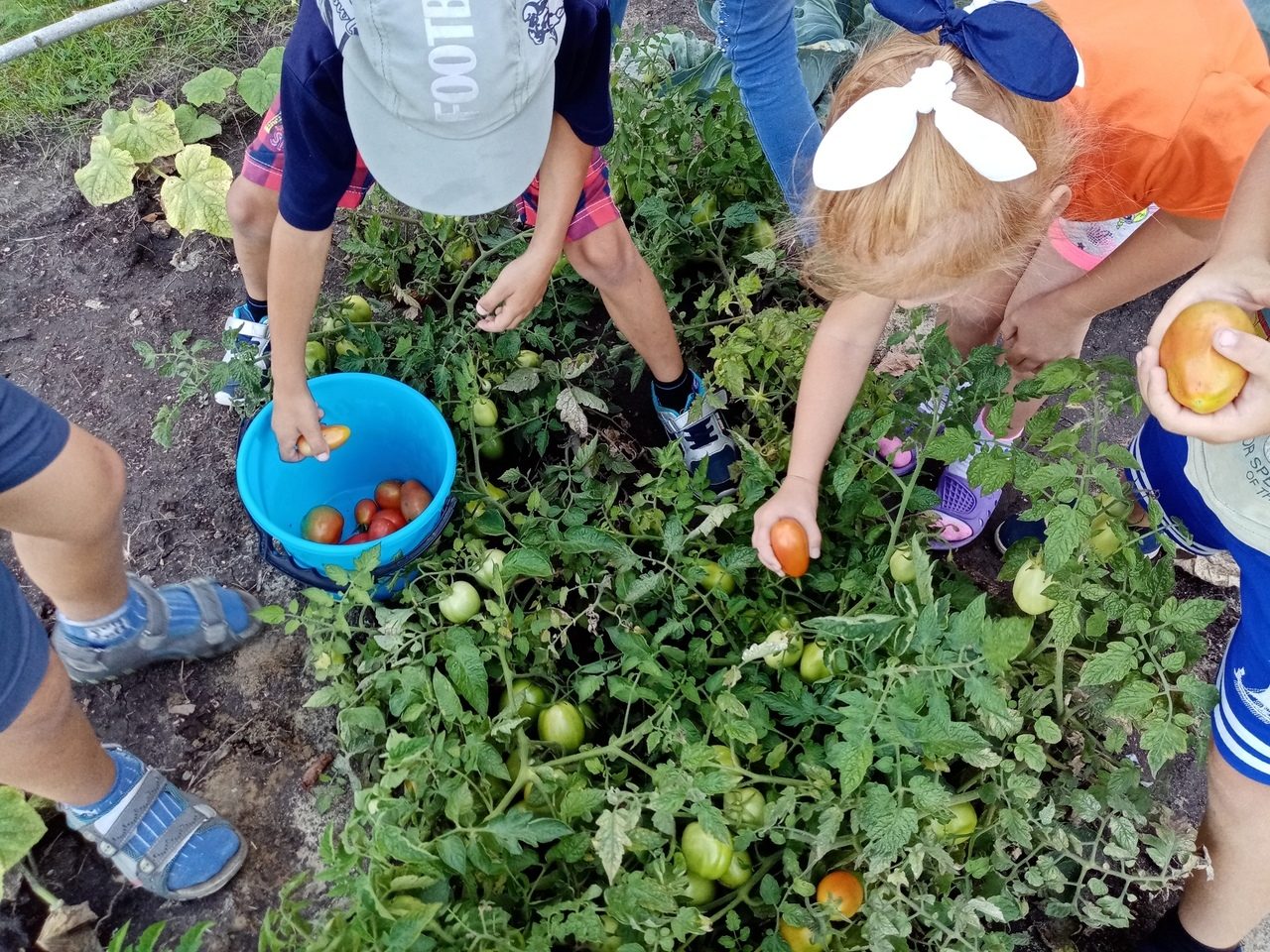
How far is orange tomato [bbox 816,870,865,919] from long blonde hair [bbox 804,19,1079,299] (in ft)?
3.23

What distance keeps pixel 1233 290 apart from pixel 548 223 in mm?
1157

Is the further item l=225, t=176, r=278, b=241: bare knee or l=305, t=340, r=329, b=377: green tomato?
l=305, t=340, r=329, b=377: green tomato

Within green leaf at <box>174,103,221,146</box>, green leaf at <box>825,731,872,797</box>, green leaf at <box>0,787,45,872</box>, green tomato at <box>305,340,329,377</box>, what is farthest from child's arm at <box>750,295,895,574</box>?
green leaf at <box>174,103,221,146</box>

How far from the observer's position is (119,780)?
5.65ft

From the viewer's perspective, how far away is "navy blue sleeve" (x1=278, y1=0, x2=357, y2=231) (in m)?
1.39

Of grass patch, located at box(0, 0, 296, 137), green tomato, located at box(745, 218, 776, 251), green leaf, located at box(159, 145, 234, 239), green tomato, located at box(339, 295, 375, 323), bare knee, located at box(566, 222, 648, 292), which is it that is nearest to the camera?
bare knee, located at box(566, 222, 648, 292)

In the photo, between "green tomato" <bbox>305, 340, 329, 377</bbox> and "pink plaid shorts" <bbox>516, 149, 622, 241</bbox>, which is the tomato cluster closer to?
"green tomato" <bbox>305, 340, 329, 377</bbox>

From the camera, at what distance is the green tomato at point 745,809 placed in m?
1.51

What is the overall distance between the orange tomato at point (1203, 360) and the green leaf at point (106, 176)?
271cm

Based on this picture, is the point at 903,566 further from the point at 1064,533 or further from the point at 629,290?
the point at 629,290

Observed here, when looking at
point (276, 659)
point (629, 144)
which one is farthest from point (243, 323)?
point (629, 144)

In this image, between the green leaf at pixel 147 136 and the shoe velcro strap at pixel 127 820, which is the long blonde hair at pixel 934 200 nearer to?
the shoe velcro strap at pixel 127 820

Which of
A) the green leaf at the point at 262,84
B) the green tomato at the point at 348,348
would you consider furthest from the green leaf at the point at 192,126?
the green tomato at the point at 348,348

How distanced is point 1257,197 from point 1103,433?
1.08 metres
